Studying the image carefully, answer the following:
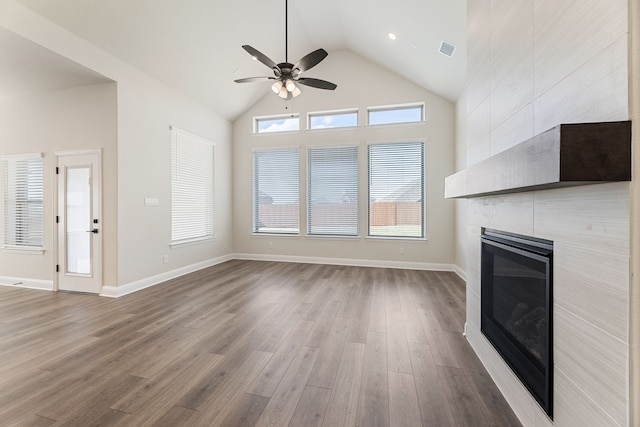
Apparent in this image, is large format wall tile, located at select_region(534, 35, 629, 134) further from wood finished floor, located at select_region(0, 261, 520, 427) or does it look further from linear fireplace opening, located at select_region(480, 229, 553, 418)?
wood finished floor, located at select_region(0, 261, 520, 427)

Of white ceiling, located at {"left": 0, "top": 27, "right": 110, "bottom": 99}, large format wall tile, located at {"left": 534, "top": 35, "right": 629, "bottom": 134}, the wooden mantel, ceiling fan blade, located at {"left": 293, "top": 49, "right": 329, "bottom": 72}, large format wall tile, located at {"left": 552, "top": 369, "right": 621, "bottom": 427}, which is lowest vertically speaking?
large format wall tile, located at {"left": 552, "top": 369, "right": 621, "bottom": 427}

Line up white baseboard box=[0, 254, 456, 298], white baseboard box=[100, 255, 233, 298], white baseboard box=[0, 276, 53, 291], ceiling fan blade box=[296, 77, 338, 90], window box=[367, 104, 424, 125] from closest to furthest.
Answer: ceiling fan blade box=[296, 77, 338, 90]
white baseboard box=[100, 255, 233, 298]
white baseboard box=[0, 254, 456, 298]
white baseboard box=[0, 276, 53, 291]
window box=[367, 104, 424, 125]

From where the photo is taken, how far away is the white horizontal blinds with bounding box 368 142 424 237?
19.2ft

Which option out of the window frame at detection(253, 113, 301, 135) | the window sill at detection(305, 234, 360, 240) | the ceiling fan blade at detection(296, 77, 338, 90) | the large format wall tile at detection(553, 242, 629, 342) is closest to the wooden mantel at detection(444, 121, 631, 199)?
the large format wall tile at detection(553, 242, 629, 342)

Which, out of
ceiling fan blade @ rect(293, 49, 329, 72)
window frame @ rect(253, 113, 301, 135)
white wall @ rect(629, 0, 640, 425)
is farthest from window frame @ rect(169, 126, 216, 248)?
white wall @ rect(629, 0, 640, 425)

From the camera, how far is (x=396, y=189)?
597cm

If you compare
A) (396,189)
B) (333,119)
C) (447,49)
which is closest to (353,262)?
(396,189)

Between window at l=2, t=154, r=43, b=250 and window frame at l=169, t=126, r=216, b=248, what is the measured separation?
1.97 metres

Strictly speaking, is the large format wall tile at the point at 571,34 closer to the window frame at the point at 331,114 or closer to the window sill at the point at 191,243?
the window frame at the point at 331,114

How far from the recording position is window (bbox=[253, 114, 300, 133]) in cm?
661

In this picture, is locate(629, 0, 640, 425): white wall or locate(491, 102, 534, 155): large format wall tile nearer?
locate(629, 0, 640, 425): white wall

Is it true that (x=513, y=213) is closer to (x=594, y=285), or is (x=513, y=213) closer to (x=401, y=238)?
(x=594, y=285)

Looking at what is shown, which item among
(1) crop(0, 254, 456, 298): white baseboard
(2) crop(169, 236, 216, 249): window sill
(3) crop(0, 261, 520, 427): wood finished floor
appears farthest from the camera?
(2) crop(169, 236, 216, 249): window sill

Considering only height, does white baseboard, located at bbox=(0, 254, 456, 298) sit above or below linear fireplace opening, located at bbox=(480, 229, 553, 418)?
below
